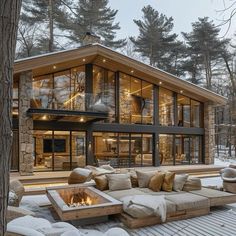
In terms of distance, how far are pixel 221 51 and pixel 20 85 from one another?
17967 millimetres

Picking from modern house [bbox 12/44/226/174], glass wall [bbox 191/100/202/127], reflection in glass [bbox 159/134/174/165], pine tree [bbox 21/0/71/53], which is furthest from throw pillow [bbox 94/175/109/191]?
pine tree [bbox 21/0/71/53]

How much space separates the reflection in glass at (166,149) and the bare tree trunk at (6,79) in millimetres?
13663

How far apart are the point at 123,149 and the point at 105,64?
4295 millimetres

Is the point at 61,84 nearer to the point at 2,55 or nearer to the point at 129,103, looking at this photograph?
the point at 129,103

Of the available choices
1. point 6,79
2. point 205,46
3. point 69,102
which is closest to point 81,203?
point 6,79

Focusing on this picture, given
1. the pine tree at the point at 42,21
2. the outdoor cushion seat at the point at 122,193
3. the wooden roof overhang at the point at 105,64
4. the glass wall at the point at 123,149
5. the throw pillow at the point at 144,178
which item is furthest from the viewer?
the pine tree at the point at 42,21

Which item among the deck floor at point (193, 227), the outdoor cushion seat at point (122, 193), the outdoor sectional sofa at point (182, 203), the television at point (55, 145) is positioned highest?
the television at point (55, 145)

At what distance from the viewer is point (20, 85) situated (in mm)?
11047

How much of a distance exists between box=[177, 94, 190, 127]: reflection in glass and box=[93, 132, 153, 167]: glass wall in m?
2.42

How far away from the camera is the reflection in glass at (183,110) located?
15.5 m

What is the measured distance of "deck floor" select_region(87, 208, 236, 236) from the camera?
15.8 feet

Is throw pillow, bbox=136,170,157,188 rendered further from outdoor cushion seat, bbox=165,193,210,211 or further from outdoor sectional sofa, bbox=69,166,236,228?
outdoor cushion seat, bbox=165,193,210,211

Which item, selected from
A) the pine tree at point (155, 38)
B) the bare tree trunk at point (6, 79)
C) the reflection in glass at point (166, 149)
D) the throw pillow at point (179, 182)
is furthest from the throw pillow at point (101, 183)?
the pine tree at point (155, 38)

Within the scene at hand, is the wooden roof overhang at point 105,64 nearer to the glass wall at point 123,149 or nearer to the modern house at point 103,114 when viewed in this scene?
the modern house at point 103,114
